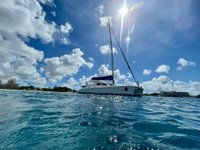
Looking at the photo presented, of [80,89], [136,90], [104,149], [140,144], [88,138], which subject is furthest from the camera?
[80,89]

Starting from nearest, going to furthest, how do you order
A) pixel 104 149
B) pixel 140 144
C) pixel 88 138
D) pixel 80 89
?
pixel 104 149 → pixel 140 144 → pixel 88 138 → pixel 80 89

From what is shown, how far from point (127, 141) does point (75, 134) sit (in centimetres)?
134

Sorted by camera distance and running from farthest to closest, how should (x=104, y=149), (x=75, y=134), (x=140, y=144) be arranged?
(x=75, y=134) → (x=140, y=144) → (x=104, y=149)

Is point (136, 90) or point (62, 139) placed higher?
point (136, 90)

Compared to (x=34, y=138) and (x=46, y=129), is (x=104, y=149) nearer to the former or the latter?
(x=34, y=138)

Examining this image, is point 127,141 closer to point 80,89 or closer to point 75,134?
point 75,134

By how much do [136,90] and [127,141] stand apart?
25.5 meters

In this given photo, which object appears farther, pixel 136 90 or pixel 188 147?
pixel 136 90

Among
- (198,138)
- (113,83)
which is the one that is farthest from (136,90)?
(198,138)

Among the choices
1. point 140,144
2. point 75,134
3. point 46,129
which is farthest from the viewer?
point 46,129

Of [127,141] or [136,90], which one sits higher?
[136,90]

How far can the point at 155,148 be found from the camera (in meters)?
3.59

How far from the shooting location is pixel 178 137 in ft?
14.8

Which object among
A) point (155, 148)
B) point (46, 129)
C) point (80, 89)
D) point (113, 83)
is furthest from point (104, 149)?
point (80, 89)
